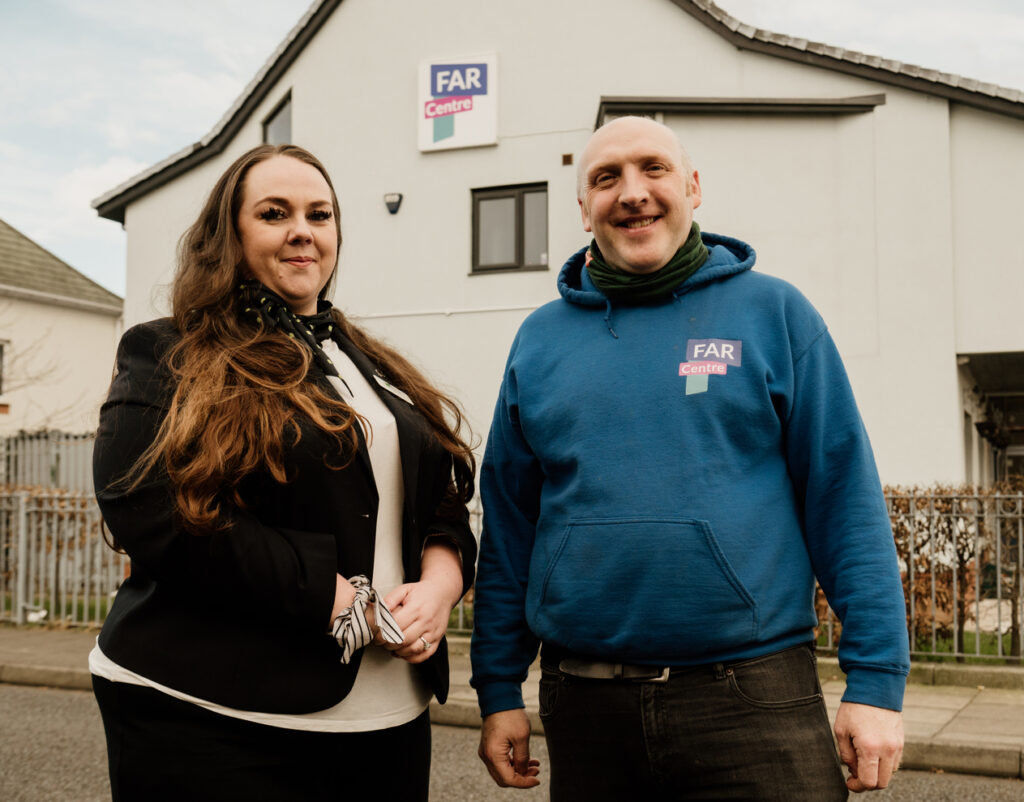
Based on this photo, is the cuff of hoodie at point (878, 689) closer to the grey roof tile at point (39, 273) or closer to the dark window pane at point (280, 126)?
the dark window pane at point (280, 126)

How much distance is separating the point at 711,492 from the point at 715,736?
0.48 m

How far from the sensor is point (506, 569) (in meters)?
Result: 2.42

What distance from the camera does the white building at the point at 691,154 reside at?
11.6 meters

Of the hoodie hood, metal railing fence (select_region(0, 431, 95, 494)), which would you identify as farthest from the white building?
the hoodie hood

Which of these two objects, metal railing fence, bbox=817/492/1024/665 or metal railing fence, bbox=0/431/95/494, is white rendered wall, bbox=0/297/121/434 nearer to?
metal railing fence, bbox=0/431/95/494

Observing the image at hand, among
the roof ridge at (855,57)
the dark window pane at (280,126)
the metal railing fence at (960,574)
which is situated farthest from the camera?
the dark window pane at (280,126)

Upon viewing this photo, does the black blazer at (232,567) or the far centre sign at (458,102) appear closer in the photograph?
the black blazer at (232,567)

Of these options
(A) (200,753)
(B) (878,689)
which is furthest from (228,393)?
(B) (878,689)

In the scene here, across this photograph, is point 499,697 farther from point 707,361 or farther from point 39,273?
point 39,273

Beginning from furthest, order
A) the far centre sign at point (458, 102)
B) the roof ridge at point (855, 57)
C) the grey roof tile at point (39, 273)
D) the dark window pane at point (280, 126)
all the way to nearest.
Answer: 1. the grey roof tile at point (39, 273)
2. the dark window pane at point (280, 126)
3. the far centre sign at point (458, 102)
4. the roof ridge at point (855, 57)

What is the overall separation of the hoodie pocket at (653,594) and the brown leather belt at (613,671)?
0.02m

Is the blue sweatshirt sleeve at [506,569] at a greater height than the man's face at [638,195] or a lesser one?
lesser

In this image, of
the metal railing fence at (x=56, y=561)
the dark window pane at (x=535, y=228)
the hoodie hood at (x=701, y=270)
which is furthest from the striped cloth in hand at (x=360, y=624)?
the dark window pane at (x=535, y=228)

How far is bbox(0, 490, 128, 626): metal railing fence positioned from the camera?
33.7ft
